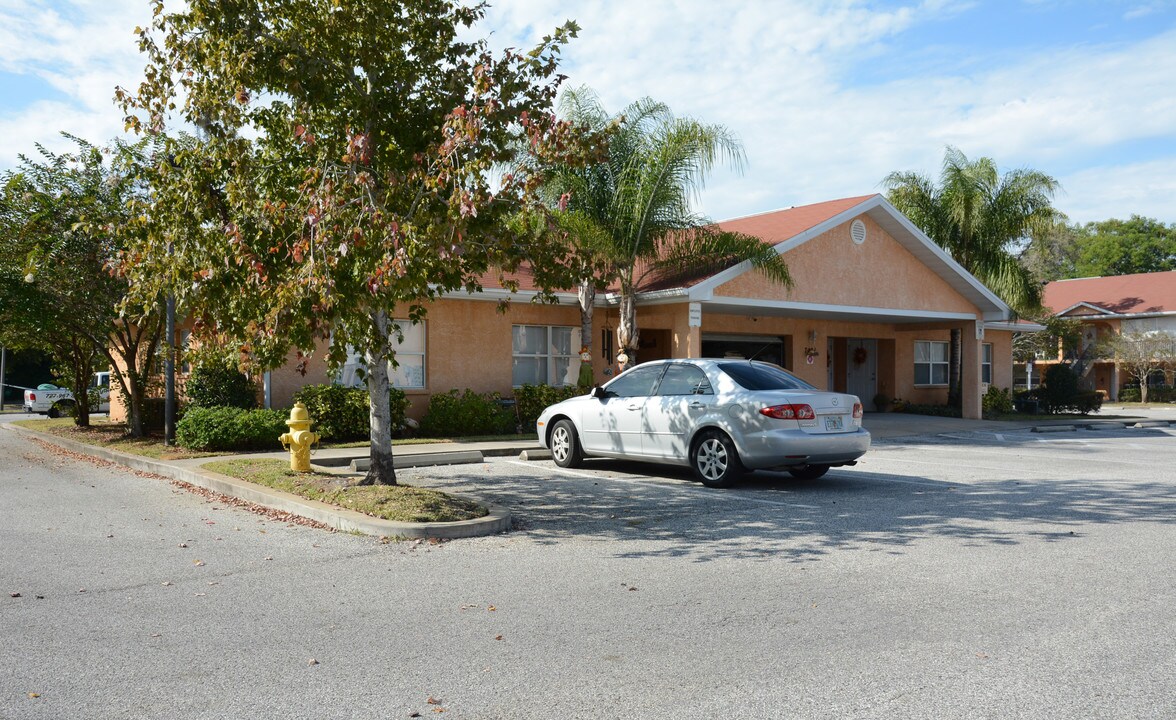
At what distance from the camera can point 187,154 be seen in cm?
978

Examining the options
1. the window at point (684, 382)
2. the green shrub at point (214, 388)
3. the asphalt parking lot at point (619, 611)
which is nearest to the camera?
the asphalt parking lot at point (619, 611)

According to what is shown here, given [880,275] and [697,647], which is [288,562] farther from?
→ [880,275]

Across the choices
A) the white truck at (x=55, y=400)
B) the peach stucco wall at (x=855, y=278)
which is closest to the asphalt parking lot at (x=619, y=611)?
the peach stucco wall at (x=855, y=278)

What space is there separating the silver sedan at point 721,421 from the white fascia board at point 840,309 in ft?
24.4

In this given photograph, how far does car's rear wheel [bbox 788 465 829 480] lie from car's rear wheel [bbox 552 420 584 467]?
9.91ft

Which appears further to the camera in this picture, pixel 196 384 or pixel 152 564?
pixel 196 384

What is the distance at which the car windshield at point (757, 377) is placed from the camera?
37.0ft

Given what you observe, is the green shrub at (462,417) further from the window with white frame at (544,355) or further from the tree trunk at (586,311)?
the tree trunk at (586,311)

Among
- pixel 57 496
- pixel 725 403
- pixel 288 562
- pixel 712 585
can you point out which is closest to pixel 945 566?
pixel 712 585

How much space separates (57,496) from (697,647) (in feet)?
30.2

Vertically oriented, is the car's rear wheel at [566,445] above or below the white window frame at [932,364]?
below

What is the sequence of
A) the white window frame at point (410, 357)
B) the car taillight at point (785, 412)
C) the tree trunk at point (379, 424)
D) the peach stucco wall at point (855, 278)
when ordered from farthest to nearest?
1. the peach stucco wall at point (855, 278)
2. the white window frame at point (410, 357)
3. the car taillight at point (785, 412)
4. the tree trunk at point (379, 424)

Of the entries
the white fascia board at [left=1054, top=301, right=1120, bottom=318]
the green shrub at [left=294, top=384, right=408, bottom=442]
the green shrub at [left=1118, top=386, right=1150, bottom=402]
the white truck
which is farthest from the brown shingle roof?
the green shrub at [left=1118, top=386, right=1150, bottom=402]

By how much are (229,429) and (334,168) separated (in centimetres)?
711
